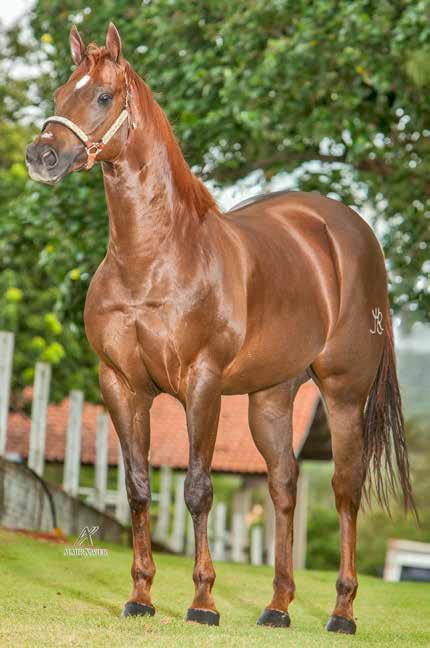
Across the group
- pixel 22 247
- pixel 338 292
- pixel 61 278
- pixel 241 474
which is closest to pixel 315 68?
pixel 61 278

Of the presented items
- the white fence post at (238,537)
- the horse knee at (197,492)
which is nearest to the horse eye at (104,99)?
the horse knee at (197,492)

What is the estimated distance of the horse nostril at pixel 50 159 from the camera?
4777 millimetres

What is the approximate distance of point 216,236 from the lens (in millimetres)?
5387

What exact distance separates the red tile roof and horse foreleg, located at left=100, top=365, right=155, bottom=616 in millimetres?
12174

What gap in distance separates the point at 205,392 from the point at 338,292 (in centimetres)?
149

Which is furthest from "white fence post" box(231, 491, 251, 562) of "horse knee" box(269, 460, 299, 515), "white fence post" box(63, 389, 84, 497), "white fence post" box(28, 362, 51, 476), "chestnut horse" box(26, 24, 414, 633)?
"chestnut horse" box(26, 24, 414, 633)

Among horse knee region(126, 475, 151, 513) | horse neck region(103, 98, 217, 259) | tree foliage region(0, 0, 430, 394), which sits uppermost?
tree foliage region(0, 0, 430, 394)

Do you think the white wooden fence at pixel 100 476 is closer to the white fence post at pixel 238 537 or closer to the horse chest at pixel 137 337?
the white fence post at pixel 238 537

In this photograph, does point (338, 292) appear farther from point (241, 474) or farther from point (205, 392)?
point (241, 474)

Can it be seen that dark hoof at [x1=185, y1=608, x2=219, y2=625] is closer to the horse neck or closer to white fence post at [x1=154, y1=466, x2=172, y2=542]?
the horse neck

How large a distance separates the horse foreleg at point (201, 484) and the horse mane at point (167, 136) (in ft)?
2.84

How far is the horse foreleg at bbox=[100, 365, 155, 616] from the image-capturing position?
5.23 metres

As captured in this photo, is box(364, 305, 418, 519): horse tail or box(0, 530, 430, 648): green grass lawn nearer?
box(0, 530, 430, 648): green grass lawn

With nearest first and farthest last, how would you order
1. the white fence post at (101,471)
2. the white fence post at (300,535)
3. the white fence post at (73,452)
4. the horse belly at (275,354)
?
the horse belly at (275,354) < the white fence post at (73,452) < the white fence post at (101,471) < the white fence post at (300,535)
